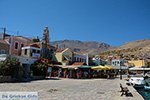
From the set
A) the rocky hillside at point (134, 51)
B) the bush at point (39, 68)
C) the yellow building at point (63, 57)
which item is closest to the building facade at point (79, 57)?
the yellow building at point (63, 57)

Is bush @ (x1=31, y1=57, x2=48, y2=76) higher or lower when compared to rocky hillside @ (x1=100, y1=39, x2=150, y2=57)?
lower

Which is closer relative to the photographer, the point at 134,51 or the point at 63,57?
the point at 63,57

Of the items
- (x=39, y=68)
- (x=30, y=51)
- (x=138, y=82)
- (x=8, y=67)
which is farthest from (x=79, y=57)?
(x=8, y=67)

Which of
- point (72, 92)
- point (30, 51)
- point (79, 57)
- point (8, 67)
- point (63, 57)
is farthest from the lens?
point (79, 57)

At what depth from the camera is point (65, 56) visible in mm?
36750

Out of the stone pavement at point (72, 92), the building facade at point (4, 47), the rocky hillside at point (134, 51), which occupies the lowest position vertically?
the stone pavement at point (72, 92)

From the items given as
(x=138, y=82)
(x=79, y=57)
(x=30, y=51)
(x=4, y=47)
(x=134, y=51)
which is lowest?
(x=138, y=82)

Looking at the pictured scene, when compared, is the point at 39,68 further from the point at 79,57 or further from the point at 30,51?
the point at 79,57

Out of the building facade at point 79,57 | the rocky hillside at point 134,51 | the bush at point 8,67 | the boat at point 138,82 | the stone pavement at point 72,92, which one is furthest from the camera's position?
the rocky hillside at point 134,51

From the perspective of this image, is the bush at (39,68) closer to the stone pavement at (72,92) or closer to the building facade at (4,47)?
the stone pavement at (72,92)

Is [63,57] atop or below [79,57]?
below

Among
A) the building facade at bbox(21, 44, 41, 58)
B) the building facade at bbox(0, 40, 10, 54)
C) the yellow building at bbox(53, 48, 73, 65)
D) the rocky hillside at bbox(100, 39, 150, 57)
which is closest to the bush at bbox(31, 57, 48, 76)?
the building facade at bbox(21, 44, 41, 58)

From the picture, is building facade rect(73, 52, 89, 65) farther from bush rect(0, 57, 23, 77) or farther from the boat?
bush rect(0, 57, 23, 77)

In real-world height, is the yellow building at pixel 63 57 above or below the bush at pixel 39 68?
above
